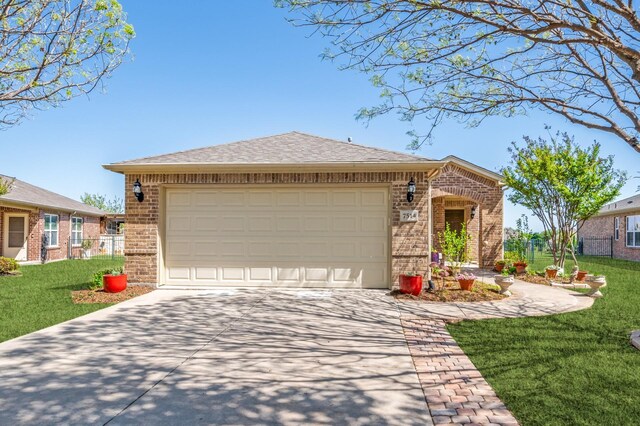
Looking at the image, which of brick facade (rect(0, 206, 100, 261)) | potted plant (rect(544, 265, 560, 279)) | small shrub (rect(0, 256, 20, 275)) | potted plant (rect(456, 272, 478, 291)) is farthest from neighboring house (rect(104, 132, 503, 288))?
brick facade (rect(0, 206, 100, 261))

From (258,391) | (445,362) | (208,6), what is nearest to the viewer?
(258,391)

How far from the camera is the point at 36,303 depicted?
8.41m

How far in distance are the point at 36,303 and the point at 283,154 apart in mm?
6375

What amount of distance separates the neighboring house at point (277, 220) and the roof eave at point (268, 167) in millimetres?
25

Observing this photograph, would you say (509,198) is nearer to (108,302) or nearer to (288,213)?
(288,213)

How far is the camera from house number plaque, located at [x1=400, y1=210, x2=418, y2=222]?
377 inches

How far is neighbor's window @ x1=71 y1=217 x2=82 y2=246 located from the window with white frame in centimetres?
3156

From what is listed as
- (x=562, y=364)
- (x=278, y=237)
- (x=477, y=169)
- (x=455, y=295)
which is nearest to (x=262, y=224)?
(x=278, y=237)

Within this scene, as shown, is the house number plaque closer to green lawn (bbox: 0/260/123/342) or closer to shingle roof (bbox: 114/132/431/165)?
shingle roof (bbox: 114/132/431/165)

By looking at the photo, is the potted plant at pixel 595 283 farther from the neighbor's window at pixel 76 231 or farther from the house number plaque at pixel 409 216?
the neighbor's window at pixel 76 231

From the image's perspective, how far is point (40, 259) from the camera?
1961 cm

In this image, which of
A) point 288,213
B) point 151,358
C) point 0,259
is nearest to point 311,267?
point 288,213

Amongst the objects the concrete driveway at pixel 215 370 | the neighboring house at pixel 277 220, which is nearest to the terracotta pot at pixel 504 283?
the neighboring house at pixel 277 220

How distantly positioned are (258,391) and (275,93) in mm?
8210
